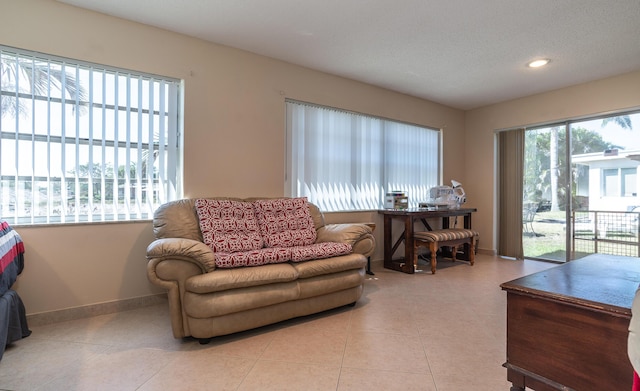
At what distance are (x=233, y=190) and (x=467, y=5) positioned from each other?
2.60 m

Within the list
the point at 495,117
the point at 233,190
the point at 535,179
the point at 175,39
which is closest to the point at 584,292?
the point at 233,190

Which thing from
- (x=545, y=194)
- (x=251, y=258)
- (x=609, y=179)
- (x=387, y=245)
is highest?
(x=609, y=179)

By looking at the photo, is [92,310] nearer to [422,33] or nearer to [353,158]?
[353,158]

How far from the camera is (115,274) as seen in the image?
2.57m

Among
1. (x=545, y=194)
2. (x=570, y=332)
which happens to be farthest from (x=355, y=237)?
(x=545, y=194)

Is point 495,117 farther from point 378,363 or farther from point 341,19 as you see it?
point 378,363

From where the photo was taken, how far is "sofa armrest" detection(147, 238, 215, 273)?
192 centimetres

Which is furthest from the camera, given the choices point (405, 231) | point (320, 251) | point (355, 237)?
point (405, 231)

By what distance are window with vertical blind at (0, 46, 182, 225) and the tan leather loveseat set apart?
521 millimetres

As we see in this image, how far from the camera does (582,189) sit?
411 cm

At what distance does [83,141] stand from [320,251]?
2.14 m

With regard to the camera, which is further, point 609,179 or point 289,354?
point 609,179

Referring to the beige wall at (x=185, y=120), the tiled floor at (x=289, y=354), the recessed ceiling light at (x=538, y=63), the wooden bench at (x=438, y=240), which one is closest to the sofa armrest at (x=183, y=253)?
the tiled floor at (x=289, y=354)

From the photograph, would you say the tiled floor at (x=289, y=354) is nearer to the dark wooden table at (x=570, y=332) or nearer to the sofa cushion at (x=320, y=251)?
the sofa cushion at (x=320, y=251)
